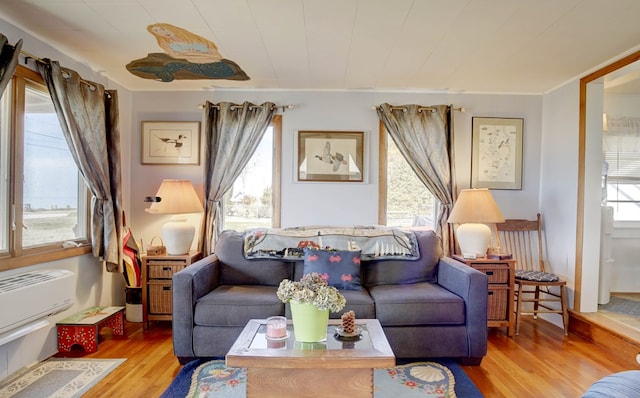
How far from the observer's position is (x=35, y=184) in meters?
2.65

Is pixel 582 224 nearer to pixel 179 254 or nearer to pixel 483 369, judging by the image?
pixel 483 369

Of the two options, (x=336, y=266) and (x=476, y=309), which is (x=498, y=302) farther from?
(x=336, y=266)

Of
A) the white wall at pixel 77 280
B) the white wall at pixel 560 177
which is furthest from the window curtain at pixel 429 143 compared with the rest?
the white wall at pixel 77 280

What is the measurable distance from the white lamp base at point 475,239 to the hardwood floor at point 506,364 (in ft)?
2.39

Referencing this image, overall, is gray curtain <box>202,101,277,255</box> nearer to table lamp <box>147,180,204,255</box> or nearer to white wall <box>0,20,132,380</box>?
table lamp <box>147,180,204,255</box>

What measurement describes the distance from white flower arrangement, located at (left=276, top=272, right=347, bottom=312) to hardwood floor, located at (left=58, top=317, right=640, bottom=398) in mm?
1088

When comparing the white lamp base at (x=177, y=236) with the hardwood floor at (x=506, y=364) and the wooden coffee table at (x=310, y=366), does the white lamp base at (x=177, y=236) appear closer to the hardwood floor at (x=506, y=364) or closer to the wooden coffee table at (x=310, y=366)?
the hardwood floor at (x=506, y=364)

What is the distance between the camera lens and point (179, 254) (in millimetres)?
3254

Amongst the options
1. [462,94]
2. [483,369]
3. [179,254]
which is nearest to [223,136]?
[179,254]

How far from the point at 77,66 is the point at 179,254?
6.00 ft

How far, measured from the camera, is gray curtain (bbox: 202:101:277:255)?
364cm

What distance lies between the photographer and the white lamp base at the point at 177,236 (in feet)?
10.5

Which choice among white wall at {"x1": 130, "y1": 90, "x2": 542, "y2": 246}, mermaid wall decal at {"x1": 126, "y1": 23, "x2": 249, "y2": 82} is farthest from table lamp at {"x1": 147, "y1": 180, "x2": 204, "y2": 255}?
mermaid wall decal at {"x1": 126, "y1": 23, "x2": 249, "y2": 82}

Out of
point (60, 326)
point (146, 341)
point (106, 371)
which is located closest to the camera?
point (106, 371)
